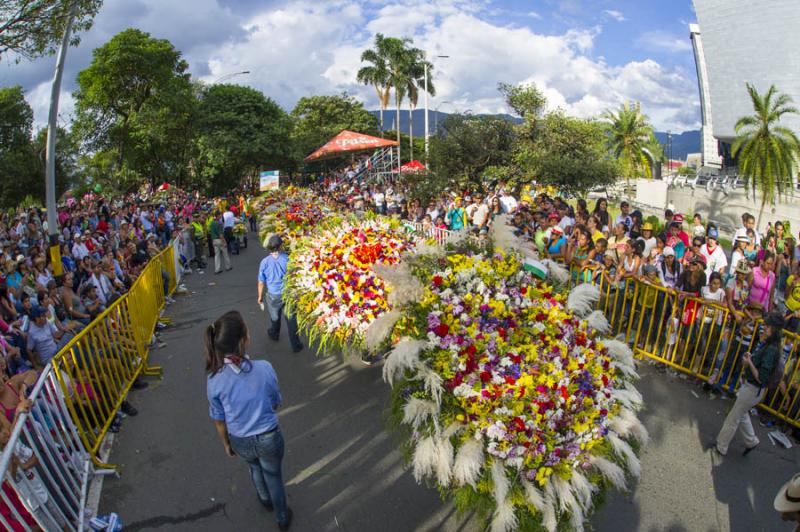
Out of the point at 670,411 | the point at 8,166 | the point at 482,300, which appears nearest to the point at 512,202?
the point at 670,411

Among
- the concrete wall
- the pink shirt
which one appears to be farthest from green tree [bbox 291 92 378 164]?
the pink shirt

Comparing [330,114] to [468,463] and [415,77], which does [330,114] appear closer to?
[415,77]

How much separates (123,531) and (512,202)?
12.3 meters

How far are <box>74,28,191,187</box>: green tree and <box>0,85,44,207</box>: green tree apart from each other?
6725mm

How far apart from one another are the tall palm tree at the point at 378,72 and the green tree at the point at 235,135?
15.1 m

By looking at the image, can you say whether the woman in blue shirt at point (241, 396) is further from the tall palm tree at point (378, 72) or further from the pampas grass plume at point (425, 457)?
the tall palm tree at point (378, 72)

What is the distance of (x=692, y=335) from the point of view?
22.2ft

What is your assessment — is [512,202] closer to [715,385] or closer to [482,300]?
[715,385]

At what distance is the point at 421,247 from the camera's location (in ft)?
16.6

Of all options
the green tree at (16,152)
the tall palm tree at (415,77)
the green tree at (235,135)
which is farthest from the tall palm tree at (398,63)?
the green tree at (16,152)

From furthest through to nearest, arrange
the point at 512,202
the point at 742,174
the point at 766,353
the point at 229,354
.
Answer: the point at 742,174 < the point at 512,202 < the point at 766,353 < the point at 229,354

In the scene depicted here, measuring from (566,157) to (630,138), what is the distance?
26352mm

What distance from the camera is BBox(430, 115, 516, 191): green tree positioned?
16.0m

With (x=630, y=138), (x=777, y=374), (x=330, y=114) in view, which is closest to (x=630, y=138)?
(x=630, y=138)
